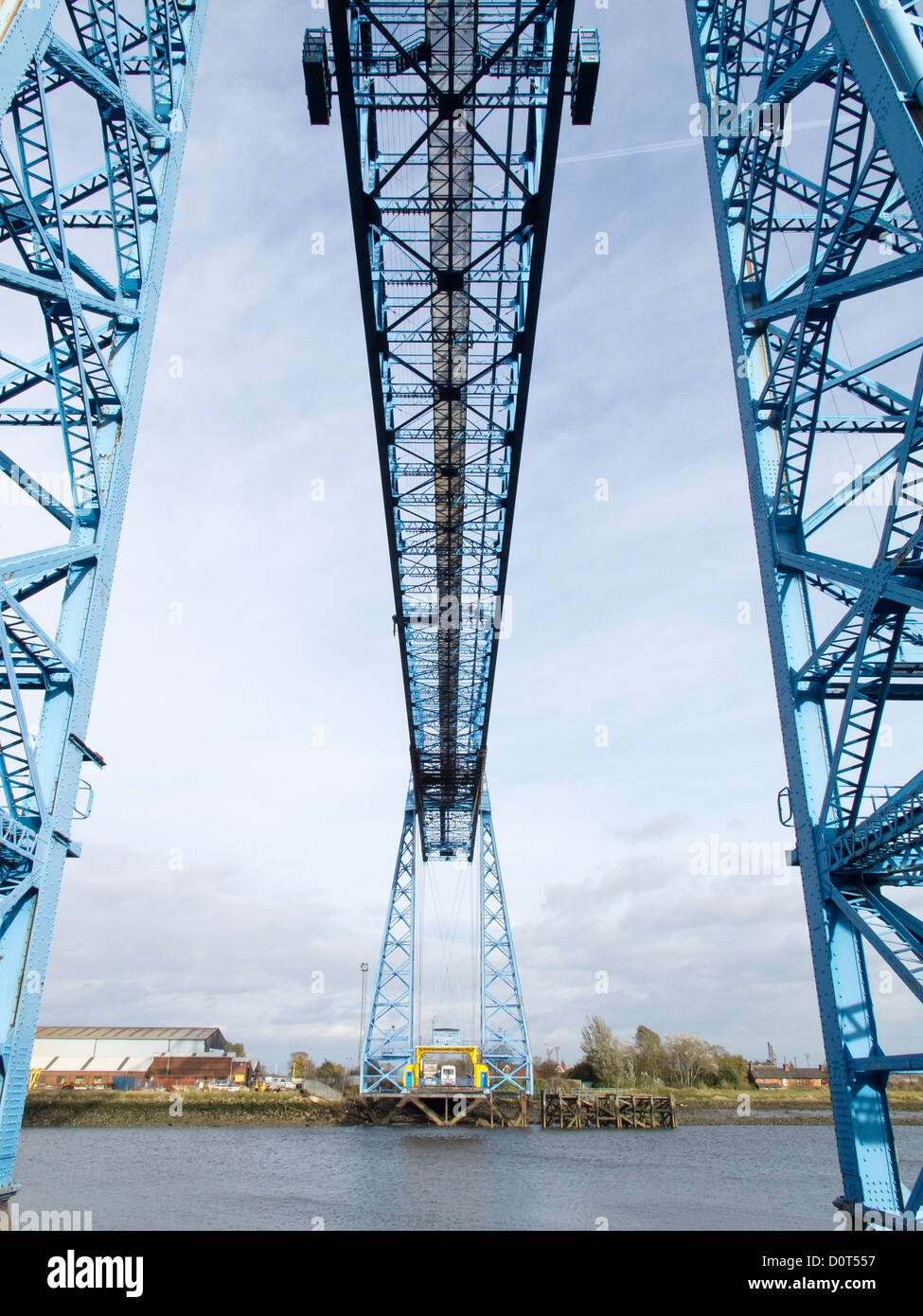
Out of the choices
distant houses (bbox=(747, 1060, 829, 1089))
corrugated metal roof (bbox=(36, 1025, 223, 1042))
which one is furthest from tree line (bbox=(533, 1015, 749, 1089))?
corrugated metal roof (bbox=(36, 1025, 223, 1042))

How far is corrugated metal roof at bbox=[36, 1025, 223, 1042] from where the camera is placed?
225 ft

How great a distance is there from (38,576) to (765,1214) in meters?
18.3

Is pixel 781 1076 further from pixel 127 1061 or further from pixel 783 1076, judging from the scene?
pixel 127 1061

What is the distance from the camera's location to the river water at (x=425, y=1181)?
16594 mm

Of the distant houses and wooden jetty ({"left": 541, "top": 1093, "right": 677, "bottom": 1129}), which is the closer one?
wooden jetty ({"left": 541, "top": 1093, "right": 677, "bottom": 1129})

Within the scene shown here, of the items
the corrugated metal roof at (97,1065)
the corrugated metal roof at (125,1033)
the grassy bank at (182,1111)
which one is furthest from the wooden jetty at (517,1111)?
the corrugated metal roof at (125,1033)

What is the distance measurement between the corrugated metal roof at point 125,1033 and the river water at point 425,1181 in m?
32.9

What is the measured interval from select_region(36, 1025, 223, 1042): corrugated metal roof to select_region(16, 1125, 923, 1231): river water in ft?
108

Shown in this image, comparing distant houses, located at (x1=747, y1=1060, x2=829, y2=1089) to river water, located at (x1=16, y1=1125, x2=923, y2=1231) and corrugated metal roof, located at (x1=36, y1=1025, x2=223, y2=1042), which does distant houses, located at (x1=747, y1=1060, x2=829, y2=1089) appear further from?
corrugated metal roof, located at (x1=36, y1=1025, x2=223, y2=1042)

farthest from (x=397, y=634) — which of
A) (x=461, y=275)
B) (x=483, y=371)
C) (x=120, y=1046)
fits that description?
(x=120, y=1046)

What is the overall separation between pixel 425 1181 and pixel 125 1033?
57372 millimetres

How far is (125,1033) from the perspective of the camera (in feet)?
231

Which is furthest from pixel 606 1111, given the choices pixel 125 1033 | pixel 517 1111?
pixel 125 1033
